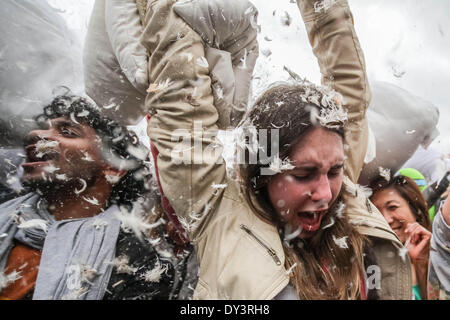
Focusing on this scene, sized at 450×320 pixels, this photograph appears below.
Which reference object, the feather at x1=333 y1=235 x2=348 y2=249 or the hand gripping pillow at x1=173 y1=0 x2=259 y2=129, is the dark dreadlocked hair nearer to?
the hand gripping pillow at x1=173 y1=0 x2=259 y2=129

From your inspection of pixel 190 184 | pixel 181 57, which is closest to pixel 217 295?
pixel 190 184

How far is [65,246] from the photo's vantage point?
1.08m

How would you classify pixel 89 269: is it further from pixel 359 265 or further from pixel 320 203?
pixel 359 265

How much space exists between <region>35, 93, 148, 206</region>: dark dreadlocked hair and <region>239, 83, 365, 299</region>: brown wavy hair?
0.40 metres

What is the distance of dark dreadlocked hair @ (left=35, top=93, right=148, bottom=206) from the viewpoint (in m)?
1.14

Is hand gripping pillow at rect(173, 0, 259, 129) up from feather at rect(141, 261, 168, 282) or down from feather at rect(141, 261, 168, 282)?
up

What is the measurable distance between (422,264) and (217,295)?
2.64ft

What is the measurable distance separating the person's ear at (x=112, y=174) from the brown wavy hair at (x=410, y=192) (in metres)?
0.96

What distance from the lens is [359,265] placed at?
41.4 inches

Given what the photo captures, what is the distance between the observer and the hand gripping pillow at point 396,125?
4.05ft

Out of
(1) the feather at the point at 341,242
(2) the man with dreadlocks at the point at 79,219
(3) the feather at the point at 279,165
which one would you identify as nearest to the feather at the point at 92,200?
(2) the man with dreadlocks at the point at 79,219

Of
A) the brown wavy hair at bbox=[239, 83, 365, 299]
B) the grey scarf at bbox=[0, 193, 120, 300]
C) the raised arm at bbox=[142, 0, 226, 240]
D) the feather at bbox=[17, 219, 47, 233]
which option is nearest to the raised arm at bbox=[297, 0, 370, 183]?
the brown wavy hair at bbox=[239, 83, 365, 299]
